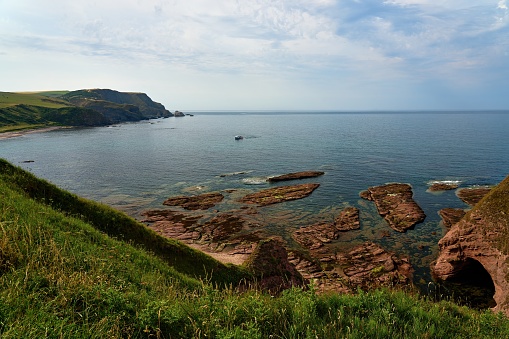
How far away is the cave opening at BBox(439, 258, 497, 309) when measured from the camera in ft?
91.7

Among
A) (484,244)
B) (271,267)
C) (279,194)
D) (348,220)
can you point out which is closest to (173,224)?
(279,194)

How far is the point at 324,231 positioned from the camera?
4253 cm

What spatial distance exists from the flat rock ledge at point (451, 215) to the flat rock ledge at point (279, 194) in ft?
78.4

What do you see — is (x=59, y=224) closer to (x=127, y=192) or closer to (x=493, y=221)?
(x=493, y=221)

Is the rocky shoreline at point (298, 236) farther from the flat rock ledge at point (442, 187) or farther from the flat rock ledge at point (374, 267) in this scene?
the flat rock ledge at point (442, 187)

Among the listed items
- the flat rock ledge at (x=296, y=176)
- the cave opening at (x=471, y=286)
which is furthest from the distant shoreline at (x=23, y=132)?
the cave opening at (x=471, y=286)

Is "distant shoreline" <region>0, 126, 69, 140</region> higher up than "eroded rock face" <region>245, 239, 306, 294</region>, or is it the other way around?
"distant shoreline" <region>0, 126, 69, 140</region>

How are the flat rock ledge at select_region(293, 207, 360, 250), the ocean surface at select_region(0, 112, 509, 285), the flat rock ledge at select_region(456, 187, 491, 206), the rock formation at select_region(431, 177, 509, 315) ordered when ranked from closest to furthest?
the rock formation at select_region(431, 177, 509, 315) → the flat rock ledge at select_region(293, 207, 360, 250) → the ocean surface at select_region(0, 112, 509, 285) → the flat rock ledge at select_region(456, 187, 491, 206)

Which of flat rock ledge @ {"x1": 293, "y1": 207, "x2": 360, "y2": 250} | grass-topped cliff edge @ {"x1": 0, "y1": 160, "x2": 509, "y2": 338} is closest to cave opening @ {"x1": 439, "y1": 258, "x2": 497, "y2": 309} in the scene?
flat rock ledge @ {"x1": 293, "y1": 207, "x2": 360, "y2": 250}

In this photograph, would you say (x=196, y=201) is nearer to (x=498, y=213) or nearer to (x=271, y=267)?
(x=271, y=267)

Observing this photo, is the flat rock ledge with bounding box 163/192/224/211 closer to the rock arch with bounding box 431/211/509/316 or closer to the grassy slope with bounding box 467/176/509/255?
the rock arch with bounding box 431/211/509/316

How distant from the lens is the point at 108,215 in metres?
23.3

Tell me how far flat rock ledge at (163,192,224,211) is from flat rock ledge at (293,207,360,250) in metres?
19.6

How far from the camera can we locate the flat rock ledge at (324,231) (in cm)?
3966
